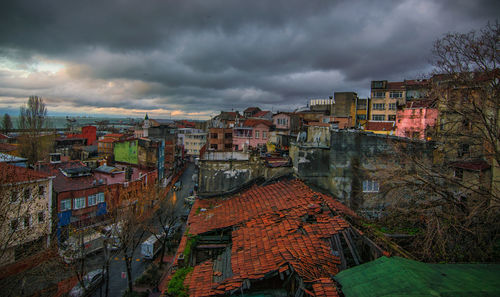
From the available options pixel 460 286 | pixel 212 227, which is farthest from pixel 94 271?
pixel 460 286

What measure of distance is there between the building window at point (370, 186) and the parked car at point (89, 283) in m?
18.2

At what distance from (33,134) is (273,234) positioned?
5555cm

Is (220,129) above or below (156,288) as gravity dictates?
above

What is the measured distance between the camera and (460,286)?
5473 mm

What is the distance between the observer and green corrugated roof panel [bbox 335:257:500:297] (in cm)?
519

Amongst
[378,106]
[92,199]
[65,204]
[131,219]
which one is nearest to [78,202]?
[65,204]

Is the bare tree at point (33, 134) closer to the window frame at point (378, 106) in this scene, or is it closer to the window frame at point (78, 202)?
the window frame at point (78, 202)

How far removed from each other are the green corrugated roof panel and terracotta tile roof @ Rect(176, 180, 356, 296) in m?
0.72

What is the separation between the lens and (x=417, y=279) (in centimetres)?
553

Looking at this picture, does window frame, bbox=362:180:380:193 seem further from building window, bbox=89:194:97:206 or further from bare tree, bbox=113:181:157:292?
building window, bbox=89:194:97:206

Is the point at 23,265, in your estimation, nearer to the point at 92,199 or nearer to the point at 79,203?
the point at 79,203

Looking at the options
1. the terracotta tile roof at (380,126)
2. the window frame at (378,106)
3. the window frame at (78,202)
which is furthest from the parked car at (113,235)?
the window frame at (378,106)

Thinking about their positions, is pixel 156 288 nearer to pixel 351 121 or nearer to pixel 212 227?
pixel 212 227

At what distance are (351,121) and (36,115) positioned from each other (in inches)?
2404
